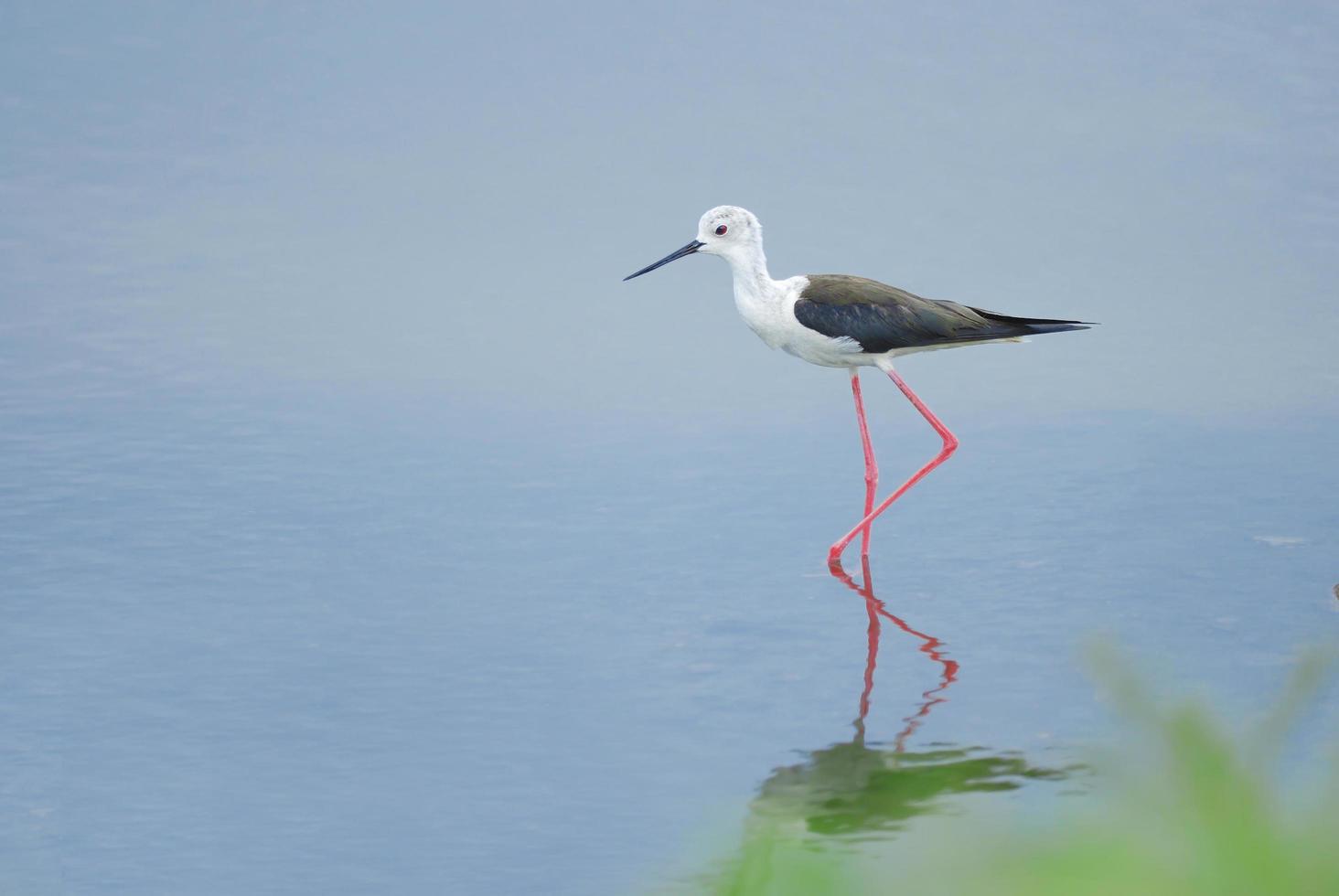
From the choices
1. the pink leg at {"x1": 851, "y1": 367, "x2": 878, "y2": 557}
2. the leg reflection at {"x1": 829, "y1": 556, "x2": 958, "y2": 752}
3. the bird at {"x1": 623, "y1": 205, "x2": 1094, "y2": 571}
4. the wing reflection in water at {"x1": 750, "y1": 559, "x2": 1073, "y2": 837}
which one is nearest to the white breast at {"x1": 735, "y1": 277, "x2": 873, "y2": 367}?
the bird at {"x1": 623, "y1": 205, "x2": 1094, "y2": 571}

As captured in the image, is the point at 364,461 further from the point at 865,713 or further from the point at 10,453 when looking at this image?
the point at 865,713

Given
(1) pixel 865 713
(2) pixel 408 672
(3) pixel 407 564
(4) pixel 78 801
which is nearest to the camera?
(4) pixel 78 801

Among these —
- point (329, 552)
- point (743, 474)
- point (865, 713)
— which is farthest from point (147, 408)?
point (865, 713)

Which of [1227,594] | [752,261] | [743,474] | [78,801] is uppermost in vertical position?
[752,261]

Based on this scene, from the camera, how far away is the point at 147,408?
9.55m

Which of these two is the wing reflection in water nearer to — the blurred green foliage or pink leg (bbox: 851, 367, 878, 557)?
pink leg (bbox: 851, 367, 878, 557)

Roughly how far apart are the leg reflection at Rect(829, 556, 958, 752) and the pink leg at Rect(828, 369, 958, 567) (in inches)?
2.8

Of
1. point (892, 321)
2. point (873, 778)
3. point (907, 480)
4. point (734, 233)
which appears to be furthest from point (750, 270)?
point (873, 778)

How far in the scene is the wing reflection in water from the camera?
5.11 meters

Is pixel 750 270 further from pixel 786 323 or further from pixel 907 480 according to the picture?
pixel 907 480

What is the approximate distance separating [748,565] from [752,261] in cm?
161

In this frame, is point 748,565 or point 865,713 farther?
point 748,565

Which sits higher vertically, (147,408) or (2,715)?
(147,408)

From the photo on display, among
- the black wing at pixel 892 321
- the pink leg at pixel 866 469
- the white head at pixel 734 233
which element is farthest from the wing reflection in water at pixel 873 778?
the white head at pixel 734 233
